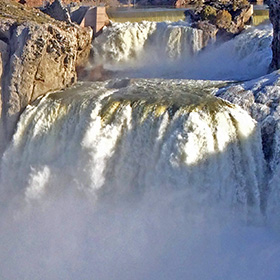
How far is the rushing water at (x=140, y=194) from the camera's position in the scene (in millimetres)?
10852

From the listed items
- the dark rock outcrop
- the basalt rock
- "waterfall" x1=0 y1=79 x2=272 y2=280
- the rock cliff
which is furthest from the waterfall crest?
the basalt rock

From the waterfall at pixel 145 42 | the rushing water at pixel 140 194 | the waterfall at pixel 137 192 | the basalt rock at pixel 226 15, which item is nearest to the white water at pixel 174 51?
the waterfall at pixel 145 42

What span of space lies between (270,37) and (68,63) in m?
7.94

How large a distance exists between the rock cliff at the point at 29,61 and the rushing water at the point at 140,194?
1279 millimetres

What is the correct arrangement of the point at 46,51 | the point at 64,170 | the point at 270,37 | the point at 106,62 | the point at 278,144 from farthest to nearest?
the point at 106,62
the point at 270,37
the point at 46,51
the point at 64,170
the point at 278,144

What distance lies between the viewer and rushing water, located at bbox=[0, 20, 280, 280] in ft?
35.6

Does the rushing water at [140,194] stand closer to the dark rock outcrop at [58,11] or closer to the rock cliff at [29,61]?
the rock cliff at [29,61]

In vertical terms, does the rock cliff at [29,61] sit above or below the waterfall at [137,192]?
above

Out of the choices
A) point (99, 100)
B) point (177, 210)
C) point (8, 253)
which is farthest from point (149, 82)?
point (8, 253)

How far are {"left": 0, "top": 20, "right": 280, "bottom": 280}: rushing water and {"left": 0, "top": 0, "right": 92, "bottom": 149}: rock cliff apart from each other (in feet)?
4.20

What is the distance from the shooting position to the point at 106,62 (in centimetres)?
2041

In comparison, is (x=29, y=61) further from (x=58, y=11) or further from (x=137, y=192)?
(x=58, y=11)

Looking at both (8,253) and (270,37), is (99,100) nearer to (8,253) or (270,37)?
(8,253)

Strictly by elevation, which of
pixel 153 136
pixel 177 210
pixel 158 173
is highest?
pixel 153 136
